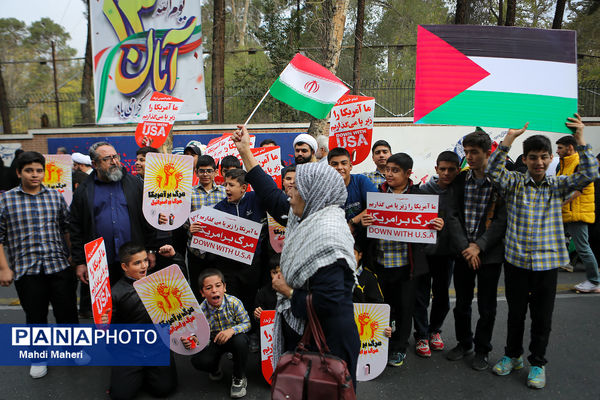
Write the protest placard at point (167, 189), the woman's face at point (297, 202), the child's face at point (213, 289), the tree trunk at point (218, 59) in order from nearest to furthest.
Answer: the woman's face at point (297, 202), the child's face at point (213, 289), the protest placard at point (167, 189), the tree trunk at point (218, 59)

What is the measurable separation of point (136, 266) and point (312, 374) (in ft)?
6.60

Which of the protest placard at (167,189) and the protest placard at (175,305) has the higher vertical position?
the protest placard at (167,189)

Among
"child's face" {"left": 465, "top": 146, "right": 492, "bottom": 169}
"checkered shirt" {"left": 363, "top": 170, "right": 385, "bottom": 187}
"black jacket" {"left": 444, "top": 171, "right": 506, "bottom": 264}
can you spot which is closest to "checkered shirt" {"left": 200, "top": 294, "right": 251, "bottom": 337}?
"black jacket" {"left": 444, "top": 171, "right": 506, "bottom": 264}

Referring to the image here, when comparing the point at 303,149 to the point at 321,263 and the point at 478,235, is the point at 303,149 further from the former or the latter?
the point at 321,263

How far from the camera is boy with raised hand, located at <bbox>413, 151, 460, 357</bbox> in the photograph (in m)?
3.67

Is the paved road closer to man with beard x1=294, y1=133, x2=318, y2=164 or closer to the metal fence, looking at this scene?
man with beard x1=294, y1=133, x2=318, y2=164

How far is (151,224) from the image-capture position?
3.81m

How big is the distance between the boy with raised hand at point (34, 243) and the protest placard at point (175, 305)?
981 millimetres

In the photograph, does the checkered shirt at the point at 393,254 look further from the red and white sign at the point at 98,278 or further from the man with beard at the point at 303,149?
the red and white sign at the point at 98,278

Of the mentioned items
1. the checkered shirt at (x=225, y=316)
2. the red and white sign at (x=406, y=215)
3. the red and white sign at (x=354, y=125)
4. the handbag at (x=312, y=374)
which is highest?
the red and white sign at (x=354, y=125)

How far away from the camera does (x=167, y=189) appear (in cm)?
389

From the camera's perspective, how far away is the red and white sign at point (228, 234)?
373cm

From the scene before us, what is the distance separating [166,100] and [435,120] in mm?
4217

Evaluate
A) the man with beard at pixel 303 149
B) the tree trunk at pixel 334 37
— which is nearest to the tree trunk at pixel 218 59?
the tree trunk at pixel 334 37
